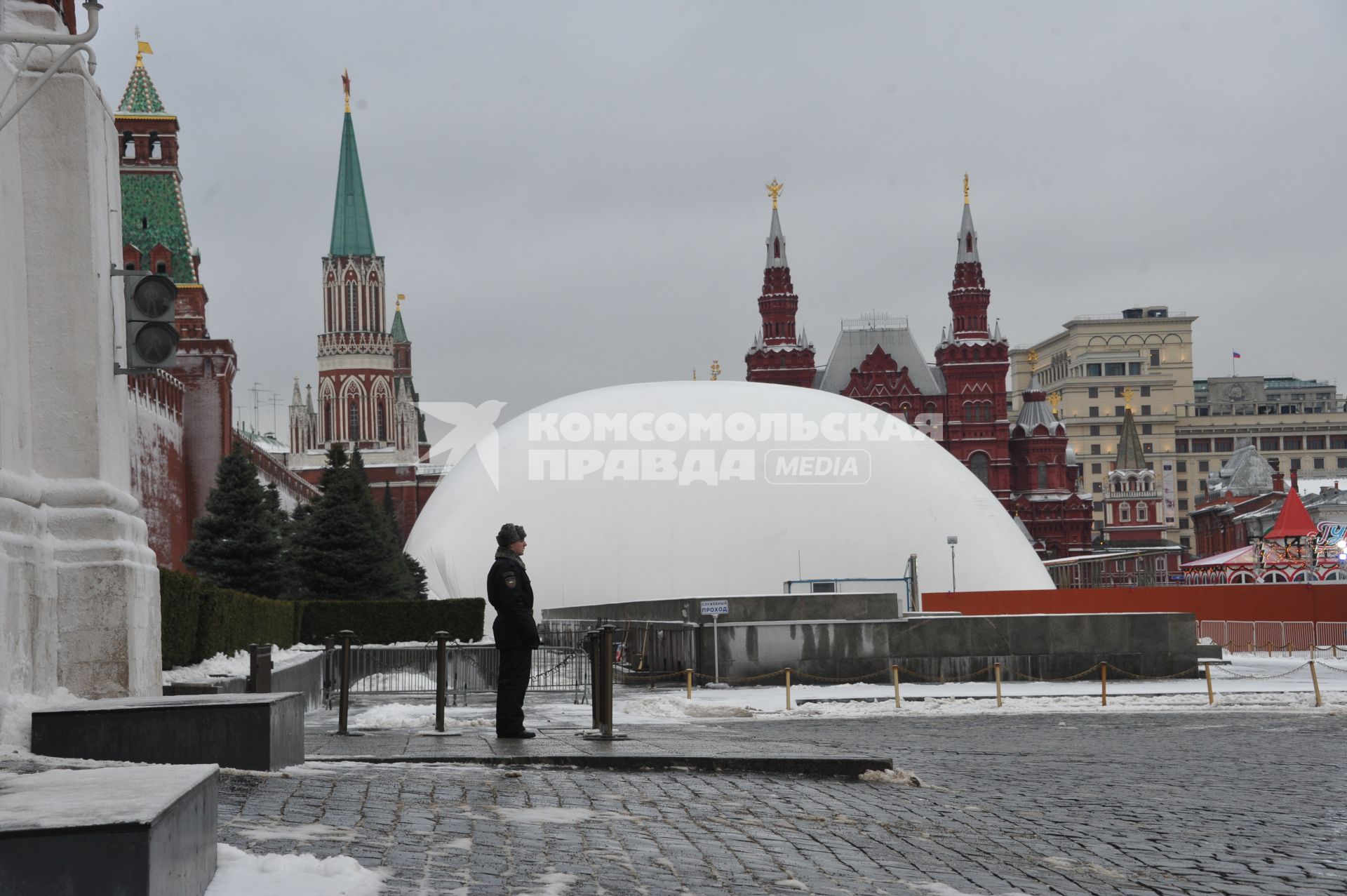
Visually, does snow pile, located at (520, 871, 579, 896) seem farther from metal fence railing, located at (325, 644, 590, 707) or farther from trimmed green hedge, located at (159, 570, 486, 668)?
metal fence railing, located at (325, 644, 590, 707)

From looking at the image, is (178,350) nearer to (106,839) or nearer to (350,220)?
(106,839)

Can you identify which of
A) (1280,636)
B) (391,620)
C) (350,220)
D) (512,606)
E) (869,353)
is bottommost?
(1280,636)

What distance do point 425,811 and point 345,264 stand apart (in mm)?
119709

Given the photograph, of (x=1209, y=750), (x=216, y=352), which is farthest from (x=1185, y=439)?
(x=1209, y=750)

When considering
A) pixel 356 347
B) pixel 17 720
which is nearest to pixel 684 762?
pixel 17 720

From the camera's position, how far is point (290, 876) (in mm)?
4883

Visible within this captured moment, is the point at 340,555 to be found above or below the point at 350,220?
Result: below

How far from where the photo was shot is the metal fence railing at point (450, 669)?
25891 millimetres

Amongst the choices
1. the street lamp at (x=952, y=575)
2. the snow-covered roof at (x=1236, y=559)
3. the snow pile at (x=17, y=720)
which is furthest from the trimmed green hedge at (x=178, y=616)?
the snow-covered roof at (x=1236, y=559)

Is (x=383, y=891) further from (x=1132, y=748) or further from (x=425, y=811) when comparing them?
(x=1132, y=748)

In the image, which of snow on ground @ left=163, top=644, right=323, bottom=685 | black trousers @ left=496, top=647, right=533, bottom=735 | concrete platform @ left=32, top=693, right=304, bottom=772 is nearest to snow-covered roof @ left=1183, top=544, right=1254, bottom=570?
snow on ground @ left=163, top=644, right=323, bottom=685

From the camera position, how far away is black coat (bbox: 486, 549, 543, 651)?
35.2ft

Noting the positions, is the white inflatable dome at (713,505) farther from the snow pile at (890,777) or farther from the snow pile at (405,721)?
the snow pile at (890,777)

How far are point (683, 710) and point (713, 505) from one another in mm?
37741
